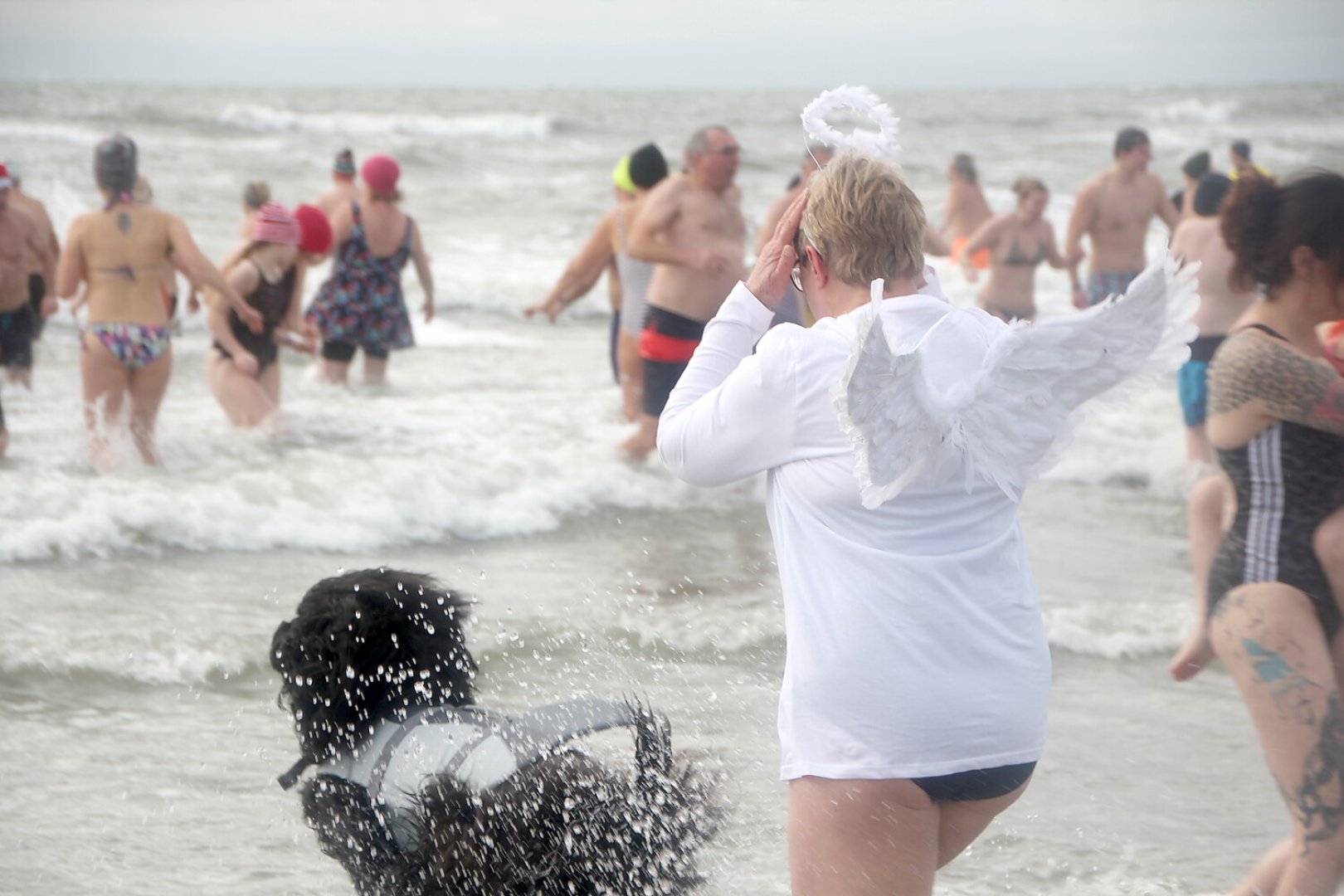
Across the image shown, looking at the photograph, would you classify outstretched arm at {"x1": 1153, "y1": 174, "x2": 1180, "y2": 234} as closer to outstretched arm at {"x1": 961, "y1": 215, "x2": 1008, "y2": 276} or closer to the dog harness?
outstretched arm at {"x1": 961, "y1": 215, "x2": 1008, "y2": 276}

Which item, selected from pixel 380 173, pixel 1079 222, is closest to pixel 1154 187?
pixel 1079 222

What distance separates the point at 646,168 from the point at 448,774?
638 cm

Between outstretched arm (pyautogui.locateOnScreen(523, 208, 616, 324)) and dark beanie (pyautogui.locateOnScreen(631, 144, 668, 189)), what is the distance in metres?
0.33

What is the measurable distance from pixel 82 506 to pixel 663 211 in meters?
3.22

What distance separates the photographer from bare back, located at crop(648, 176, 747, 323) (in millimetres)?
7109

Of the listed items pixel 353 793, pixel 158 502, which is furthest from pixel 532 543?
pixel 353 793

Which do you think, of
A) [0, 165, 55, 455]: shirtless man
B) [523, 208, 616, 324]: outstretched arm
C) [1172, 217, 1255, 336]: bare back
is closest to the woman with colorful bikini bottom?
[0, 165, 55, 455]: shirtless man

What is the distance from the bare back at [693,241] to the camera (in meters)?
7.11

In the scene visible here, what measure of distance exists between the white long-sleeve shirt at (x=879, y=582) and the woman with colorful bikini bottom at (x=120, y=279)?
18.4 feet

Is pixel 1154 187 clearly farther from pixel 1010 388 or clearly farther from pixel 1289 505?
pixel 1010 388

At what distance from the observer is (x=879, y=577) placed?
6.51 feet

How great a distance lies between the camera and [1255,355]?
109 inches

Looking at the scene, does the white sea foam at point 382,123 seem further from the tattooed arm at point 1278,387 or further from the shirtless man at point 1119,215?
the tattooed arm at point 1278,387

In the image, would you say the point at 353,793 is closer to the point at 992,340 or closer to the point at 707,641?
the point at 992,340
